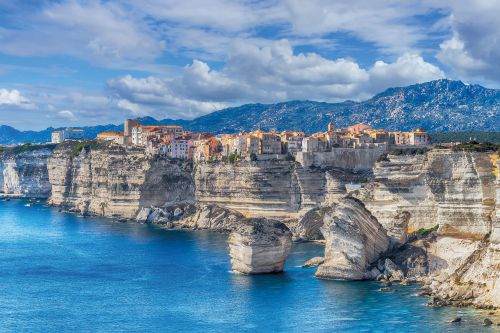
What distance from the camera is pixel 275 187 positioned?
74125 mm

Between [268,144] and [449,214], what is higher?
[268,144]

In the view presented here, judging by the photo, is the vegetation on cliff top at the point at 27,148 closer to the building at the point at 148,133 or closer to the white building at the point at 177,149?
the building at the point at 148,133

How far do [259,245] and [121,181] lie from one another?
45.8 meters

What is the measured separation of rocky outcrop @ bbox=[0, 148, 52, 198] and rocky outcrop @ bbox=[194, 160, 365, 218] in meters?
53.5

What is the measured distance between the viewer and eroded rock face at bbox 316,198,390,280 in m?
46.3

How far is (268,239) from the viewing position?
4769 centimetres

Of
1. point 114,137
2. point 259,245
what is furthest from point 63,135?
point 259,245

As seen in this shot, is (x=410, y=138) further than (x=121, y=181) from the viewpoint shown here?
No

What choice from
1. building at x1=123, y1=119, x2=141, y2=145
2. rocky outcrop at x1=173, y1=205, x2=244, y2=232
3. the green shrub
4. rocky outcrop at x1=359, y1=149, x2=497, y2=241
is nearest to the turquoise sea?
rocky outcrop at x1=359, y1=149, x2=497, y2=241

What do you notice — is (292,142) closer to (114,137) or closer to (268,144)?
(268,144)

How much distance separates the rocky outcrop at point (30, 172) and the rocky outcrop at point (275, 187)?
176 ft

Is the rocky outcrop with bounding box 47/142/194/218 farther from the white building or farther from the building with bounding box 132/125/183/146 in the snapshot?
the building with bounding box 132/125/183/146

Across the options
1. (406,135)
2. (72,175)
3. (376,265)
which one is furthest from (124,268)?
(72,175)

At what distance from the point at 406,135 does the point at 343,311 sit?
46.6m
